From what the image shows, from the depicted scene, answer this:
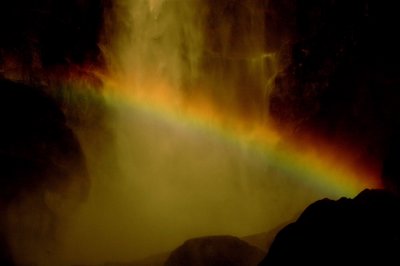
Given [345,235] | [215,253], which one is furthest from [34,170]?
[345,235]

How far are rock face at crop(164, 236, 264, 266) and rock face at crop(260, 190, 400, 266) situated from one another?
438 centimetres

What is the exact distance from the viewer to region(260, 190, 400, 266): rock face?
4.18 m

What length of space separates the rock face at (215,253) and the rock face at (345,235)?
14.4 ft

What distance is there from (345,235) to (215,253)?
493cm

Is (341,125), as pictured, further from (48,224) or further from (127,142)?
(48,224)

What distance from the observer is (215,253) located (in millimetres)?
8992

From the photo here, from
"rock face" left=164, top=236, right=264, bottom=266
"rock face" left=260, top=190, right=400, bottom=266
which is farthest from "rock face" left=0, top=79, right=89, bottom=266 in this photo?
"rock face" left=260, top=190, right=400, bottom=266

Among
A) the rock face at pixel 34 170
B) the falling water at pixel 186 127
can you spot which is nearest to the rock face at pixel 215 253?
the rock face at pixel 34 170

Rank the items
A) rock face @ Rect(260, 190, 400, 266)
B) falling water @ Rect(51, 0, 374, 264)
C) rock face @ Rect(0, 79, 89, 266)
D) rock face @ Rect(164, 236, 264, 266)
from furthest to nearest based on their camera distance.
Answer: falling water @ Rect(51, 0, 374, 264)
rock face @ Rect(0, 79, 89, 266)
rock face @ Rect(164, 236, 264, 266)
rock face @ Rect(260, 190, 400, 266)

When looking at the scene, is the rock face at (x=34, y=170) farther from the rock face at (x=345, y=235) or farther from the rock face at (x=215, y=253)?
the rock face at (x=345, y=235)

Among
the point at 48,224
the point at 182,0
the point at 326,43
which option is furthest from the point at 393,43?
the point at 48,224

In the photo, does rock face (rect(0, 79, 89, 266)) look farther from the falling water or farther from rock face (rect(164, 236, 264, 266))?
the falling water

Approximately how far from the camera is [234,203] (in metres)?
21.2

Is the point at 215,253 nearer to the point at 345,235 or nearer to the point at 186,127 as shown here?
the point at 345,235
